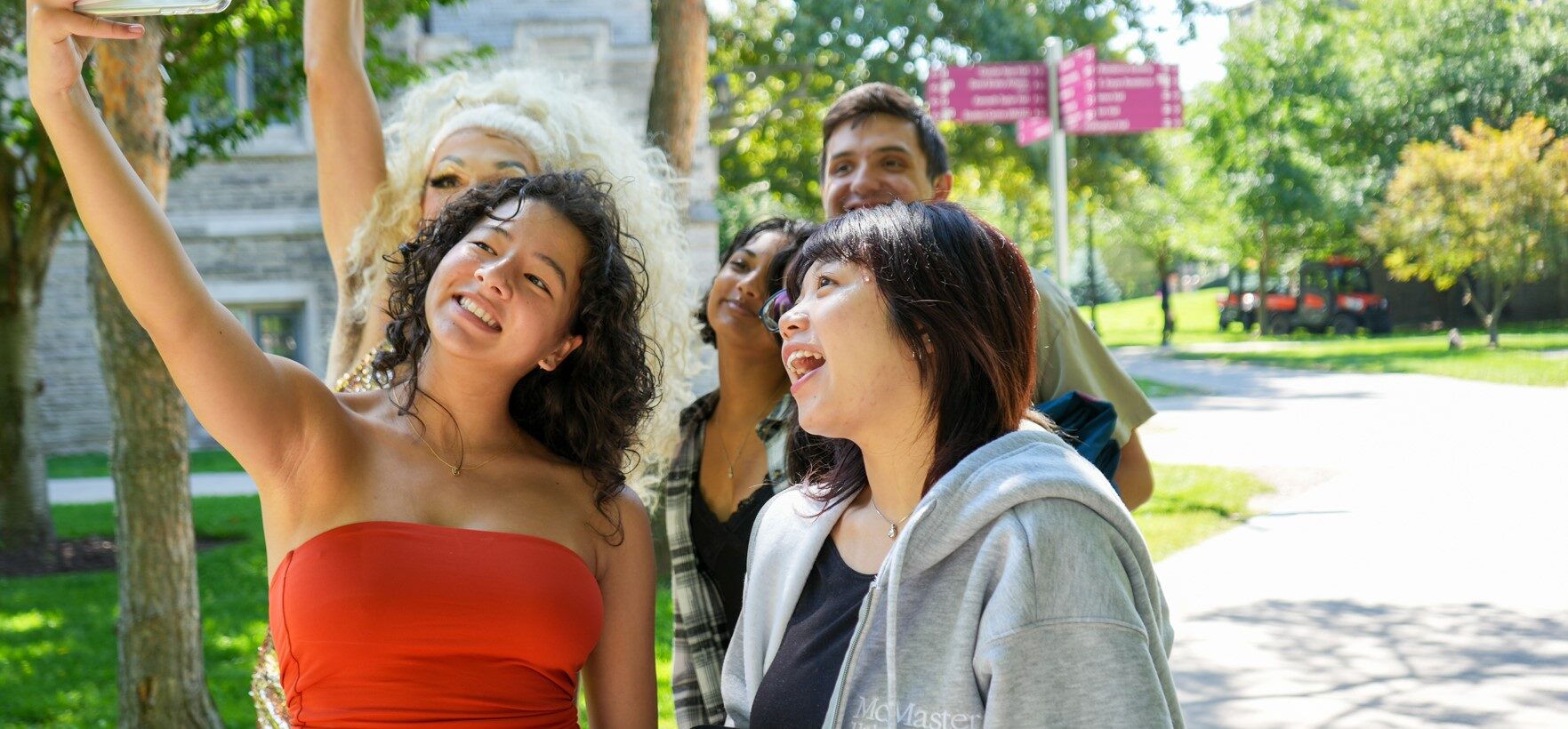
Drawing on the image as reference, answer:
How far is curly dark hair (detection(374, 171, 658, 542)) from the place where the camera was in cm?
253

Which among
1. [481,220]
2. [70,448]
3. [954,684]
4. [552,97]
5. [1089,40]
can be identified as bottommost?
[70,448]

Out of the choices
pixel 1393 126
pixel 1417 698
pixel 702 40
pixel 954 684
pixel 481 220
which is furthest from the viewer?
pixel 1393 126

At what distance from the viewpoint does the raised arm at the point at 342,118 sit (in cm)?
296

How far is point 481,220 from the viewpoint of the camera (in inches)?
98.7

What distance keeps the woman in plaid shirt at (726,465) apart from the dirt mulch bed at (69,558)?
738 cm

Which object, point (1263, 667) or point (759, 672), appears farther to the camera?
point (1263, 667)

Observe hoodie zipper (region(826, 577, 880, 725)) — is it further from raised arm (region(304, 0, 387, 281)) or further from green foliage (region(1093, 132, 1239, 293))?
green foliage (region(1093, 132, 1239, 293))

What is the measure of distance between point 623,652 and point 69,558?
28.5 ft

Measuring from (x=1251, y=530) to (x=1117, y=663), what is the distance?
7976mm

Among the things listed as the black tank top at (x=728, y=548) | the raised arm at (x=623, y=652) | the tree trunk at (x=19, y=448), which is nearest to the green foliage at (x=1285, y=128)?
the tree trunk at (x=19, y=448)

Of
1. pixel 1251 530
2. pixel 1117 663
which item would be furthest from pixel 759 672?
pixel 1251 530

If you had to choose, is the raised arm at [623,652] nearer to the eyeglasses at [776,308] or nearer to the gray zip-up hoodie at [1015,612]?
the eyeglasses at [776,308]

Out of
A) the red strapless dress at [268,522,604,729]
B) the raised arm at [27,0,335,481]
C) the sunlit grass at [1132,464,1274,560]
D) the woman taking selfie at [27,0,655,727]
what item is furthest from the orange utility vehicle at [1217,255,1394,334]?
the raised arm at [27,0,335,481]

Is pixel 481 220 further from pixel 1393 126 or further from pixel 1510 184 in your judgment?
pixel 1393 126
